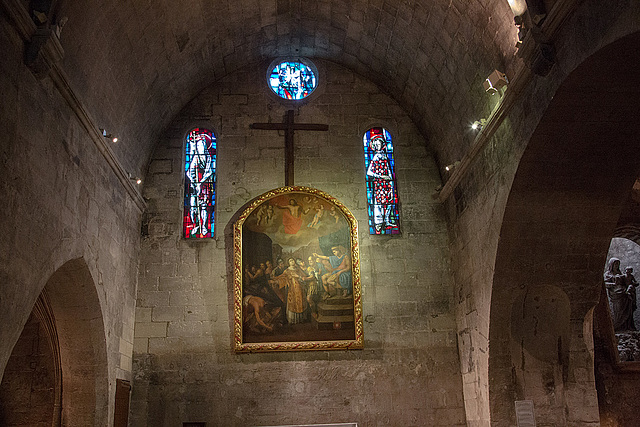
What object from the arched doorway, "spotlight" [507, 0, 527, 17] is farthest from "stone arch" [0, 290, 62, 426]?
"spotlight" [507, 0, 527, 17]

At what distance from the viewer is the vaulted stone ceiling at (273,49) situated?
7086 millimetres

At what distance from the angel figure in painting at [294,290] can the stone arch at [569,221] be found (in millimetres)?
2795

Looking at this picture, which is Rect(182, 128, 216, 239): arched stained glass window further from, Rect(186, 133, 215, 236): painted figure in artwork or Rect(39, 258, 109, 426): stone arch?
Rect(39, 258, 109, 426): stone arch

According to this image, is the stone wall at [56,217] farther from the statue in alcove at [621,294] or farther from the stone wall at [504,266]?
the statue in alcove at [621,294]

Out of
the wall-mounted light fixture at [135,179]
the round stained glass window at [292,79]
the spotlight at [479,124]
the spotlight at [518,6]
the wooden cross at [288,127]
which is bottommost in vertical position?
the wall-mounted light fixture at [135,179]

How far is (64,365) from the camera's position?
7590mm

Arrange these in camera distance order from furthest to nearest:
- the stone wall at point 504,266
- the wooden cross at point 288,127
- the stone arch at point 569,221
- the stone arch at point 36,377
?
the wooden cross at point 288,127, the stone arch at point 36,377, the stone wall at point 504,266, the stone arch at point 569,221

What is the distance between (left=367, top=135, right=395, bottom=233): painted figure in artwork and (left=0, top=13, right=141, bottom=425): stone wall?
3.80m

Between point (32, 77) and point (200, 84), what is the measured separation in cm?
454

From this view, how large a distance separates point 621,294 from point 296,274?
6135 millimetres

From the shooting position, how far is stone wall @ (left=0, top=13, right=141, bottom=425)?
529 cm

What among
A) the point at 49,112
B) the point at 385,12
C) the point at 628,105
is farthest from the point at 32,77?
the point at 628,105

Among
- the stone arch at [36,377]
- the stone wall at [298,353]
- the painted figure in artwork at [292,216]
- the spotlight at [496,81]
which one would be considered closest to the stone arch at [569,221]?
the spotlight at [496,81]

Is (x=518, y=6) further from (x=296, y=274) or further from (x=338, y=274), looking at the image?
(x=296, y=274)
